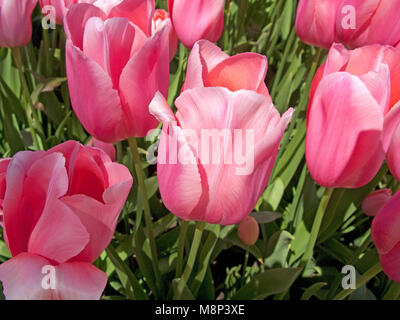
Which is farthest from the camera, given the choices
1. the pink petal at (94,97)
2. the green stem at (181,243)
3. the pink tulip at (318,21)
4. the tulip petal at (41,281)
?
the pink tulip at (318,21)

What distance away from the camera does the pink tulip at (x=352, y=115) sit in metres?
0.45

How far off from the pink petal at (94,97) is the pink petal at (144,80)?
0.01 metres

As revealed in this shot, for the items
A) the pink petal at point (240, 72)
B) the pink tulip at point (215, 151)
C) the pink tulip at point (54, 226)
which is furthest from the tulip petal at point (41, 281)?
the pink petal at point (240, 72)

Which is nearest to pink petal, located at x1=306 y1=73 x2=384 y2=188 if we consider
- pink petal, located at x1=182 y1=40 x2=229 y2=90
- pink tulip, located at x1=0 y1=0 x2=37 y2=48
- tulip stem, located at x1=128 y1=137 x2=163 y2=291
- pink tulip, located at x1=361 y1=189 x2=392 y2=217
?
pink petal, located at x1=182 y1=40 x2=229 y2=90

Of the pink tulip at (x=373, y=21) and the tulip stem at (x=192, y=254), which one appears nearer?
the tulip stem at (x=192, y=254)

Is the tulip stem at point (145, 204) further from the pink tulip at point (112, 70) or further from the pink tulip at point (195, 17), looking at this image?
the pink tulip at point (195, 17)

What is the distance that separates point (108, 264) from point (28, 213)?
14.2 inches

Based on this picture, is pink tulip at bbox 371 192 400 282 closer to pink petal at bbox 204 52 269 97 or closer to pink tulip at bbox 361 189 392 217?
pink petal at bbox 204 52 269 97

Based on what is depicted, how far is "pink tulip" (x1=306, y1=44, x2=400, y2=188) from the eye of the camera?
45 centimetres

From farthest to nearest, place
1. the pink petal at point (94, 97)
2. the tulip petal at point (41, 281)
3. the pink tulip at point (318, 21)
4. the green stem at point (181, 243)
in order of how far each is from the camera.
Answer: the pink tulip at point (318, 21), the green stem at point (181, 243), the pink petal at point (94, 97), the tulip petal at point (41, 281)

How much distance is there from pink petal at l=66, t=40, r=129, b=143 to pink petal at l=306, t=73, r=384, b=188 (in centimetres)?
22

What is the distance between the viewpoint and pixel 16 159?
0.40 m
